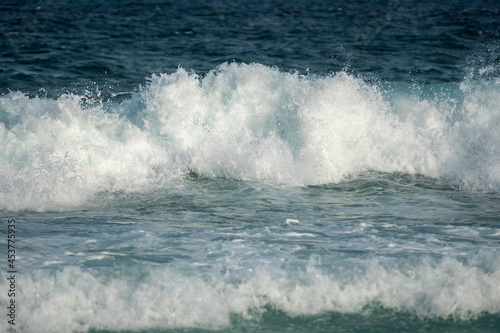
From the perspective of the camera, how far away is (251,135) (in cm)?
1002

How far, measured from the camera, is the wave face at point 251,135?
9.13 metres

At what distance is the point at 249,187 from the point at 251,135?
5.16 ft

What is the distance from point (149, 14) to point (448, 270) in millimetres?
20419

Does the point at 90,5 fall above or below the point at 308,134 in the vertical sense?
above

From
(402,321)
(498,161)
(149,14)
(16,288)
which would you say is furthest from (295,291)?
(149,14)

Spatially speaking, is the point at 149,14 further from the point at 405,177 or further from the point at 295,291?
the point at 295,291

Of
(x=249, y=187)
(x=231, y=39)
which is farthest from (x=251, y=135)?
(x=231, y=39)

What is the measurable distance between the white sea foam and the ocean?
17 mm

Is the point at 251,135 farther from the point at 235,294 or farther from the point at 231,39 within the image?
the point at 231,39

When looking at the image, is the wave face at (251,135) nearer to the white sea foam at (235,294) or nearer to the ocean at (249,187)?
the ocean at (249,187)

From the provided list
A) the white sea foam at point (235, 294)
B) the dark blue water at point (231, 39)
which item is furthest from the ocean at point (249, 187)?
the dark blue water at point (231, 39)

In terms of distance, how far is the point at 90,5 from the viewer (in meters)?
25.5

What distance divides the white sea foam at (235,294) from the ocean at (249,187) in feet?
0.06

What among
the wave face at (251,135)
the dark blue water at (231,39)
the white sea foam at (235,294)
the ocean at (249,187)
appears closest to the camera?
the white sea foam at (235,294)
